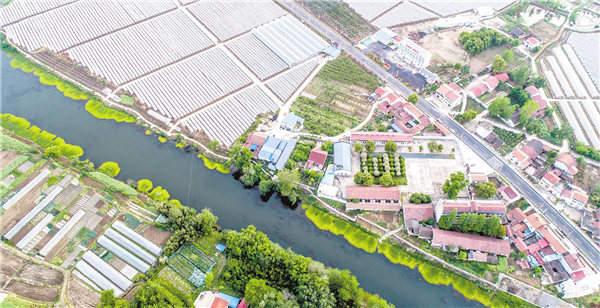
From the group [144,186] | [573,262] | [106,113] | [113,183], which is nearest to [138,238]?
[144,186]

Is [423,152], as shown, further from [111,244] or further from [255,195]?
[111,244]

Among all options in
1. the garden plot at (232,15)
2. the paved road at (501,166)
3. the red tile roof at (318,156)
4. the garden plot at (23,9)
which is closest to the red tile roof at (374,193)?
the red tile roof at (318,156)

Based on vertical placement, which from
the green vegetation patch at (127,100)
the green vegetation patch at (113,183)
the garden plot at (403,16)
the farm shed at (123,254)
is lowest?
the farm shed at (123,254)

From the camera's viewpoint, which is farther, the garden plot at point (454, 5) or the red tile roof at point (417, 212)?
the garden plot at point (454, 5)

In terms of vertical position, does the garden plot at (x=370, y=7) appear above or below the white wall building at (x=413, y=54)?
above

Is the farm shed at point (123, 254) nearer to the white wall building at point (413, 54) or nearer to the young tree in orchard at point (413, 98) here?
the young tree in orchard at point (413, 98)

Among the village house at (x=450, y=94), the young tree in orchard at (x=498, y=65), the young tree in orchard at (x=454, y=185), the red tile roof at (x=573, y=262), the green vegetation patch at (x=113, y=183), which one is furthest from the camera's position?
the young tree in orchard at (x=498, y=65)
